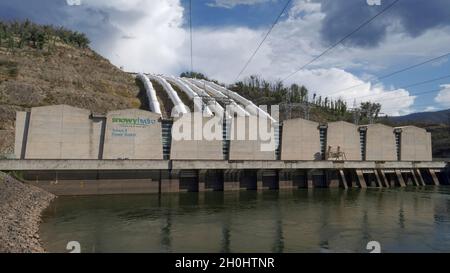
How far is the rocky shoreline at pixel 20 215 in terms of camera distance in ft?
54.3

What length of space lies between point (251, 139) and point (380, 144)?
71.4 feet

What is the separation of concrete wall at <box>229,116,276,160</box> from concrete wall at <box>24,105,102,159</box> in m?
16.5

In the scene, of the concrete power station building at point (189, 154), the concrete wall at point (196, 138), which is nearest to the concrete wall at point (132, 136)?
the concrete power station building at point (189, 154)

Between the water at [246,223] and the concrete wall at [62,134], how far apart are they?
665cm

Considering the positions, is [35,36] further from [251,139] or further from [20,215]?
[20,215]

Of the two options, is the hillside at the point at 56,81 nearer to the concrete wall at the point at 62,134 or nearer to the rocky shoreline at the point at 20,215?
the concrete wall at the point at 62,134

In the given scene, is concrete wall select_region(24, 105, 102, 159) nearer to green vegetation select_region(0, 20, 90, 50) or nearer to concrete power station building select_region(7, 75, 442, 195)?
concrete power station building select_region(7, 75, 442, 195)

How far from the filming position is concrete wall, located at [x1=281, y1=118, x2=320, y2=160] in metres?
53.1

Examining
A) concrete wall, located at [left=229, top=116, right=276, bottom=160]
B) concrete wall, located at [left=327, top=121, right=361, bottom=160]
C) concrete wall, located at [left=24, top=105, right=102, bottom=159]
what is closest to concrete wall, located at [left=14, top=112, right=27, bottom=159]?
concrete wall, located at [left=24, top=105, right=102, bottom=159]

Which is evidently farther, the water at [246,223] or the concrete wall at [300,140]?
the concrete wall at [300,140]

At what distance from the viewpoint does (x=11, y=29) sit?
99.0 m

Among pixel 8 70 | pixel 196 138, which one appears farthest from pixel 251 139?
pixel 8 70

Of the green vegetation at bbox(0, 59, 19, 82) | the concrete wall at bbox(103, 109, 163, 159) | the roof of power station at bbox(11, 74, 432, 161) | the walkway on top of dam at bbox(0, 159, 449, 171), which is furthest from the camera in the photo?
the green vegetation at bbox(0, 59, 19, 82)
